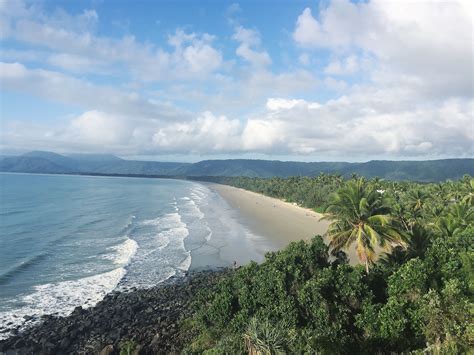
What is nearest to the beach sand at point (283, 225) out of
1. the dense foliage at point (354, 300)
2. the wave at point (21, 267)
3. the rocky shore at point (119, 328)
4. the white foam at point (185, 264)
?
the white foam at point (185, 264)

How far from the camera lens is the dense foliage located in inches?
462

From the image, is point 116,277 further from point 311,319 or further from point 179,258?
point 311,319

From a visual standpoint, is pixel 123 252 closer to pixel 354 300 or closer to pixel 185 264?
pixel 185 264

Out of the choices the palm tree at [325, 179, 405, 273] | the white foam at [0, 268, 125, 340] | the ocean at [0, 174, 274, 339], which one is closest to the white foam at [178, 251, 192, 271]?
the ocean at [0, 174, 274, 339]

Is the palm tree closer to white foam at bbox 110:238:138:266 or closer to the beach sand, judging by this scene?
the beach sand

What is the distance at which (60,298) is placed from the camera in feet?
85.5

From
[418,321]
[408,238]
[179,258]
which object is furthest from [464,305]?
[179,258]

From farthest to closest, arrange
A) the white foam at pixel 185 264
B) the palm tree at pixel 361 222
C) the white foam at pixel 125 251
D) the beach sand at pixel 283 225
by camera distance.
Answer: the beach sand at pixel 283 225, the white foam at pixel 125 251, the white foam at pixel 185 264, the palm tree at pixel 361 222

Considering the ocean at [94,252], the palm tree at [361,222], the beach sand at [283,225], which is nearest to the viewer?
the palm tree at [361,222]

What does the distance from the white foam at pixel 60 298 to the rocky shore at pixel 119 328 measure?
100cm

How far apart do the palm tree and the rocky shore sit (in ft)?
31.5

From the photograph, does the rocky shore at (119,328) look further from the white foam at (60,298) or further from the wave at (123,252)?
the wave at (123,252)

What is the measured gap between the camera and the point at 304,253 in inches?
749

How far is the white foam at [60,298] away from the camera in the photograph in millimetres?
22766
